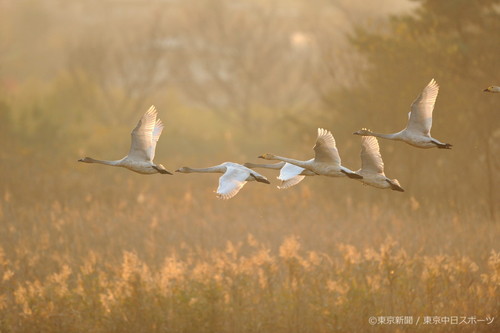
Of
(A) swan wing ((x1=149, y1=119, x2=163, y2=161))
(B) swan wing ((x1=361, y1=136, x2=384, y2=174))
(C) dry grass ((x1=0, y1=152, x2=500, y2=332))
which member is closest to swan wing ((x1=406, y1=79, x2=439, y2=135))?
(B) swan wing ((x1=361, y1=136, x2=384, y2=174))

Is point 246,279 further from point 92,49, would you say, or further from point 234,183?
point 92,49

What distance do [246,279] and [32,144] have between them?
29793mm

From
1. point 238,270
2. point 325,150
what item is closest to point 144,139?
point 325,150

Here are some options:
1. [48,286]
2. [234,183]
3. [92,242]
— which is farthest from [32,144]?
[234,183]

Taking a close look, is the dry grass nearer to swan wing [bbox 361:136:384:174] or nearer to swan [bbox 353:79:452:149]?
swan wing [bbox 361:136:384:174]

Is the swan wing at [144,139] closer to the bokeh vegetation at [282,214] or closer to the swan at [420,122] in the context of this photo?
the swan at [420,122]

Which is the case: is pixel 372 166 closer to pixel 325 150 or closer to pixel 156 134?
pixel 325 150

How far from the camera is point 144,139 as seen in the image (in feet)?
35.0

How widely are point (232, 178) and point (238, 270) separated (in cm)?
955

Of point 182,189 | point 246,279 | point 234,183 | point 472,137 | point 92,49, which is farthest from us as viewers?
point 92,49

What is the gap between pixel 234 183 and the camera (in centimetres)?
1006

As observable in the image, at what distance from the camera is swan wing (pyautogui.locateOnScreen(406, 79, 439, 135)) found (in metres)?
11.3

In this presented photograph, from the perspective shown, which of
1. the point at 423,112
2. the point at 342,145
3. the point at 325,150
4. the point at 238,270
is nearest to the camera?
the point at 325,150

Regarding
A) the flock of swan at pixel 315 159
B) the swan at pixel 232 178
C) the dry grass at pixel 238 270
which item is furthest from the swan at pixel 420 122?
the dry grass at pixel 238 270
